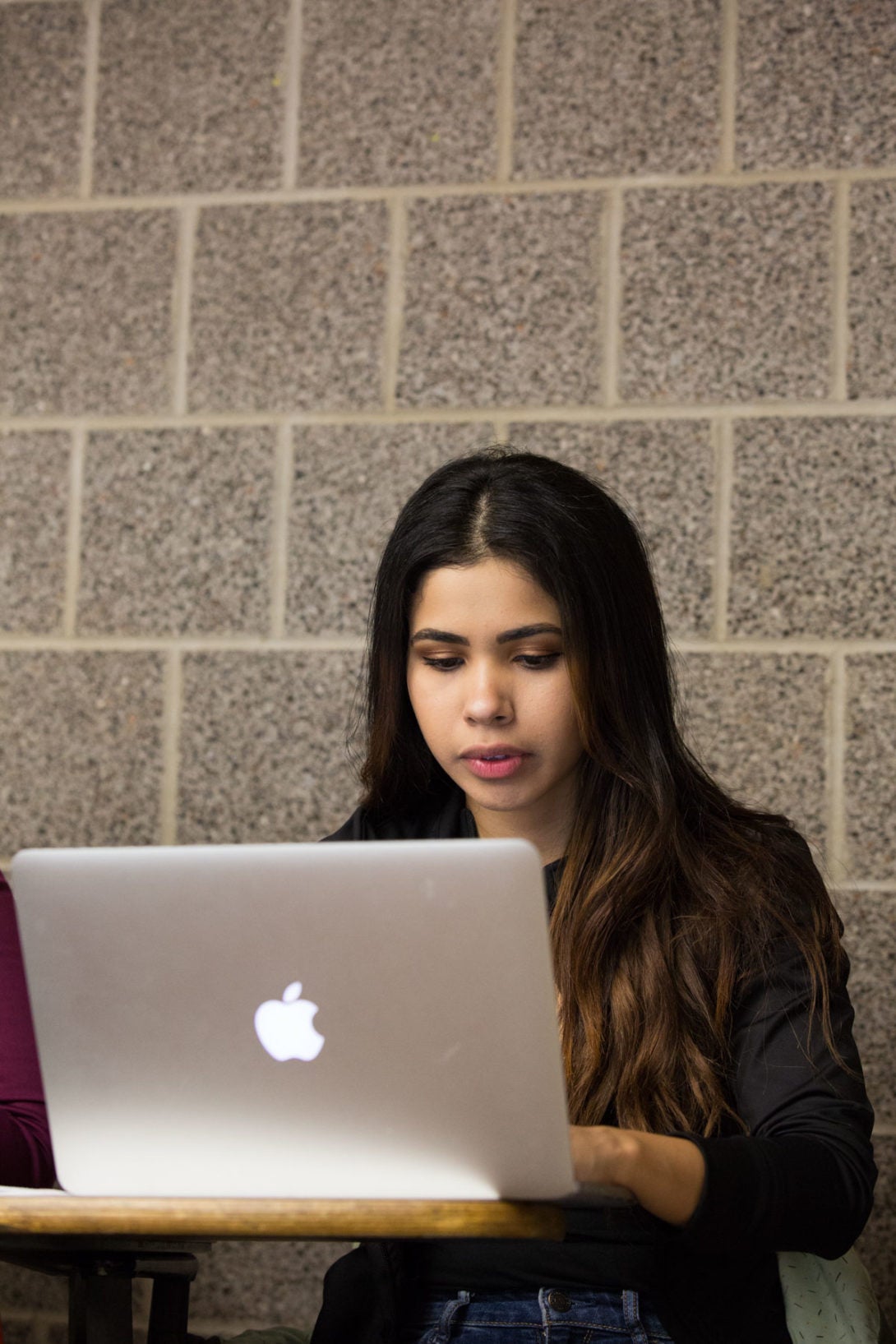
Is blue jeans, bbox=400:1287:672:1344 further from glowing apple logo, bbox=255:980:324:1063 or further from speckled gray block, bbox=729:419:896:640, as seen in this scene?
speckled gray block, bbox=729:419:896:640

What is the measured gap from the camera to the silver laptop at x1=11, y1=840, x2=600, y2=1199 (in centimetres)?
91

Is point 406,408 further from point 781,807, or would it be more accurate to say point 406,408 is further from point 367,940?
point 367,940

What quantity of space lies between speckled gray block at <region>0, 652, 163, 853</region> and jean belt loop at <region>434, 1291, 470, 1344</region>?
1.00 meters

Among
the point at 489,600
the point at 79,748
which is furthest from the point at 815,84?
the point at 79,748

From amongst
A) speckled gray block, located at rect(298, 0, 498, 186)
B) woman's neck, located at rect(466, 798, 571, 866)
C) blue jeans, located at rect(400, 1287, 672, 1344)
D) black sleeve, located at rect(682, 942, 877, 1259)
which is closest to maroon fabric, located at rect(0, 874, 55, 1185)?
blue jeans, located at rect(400, 1287, 672, 1344)

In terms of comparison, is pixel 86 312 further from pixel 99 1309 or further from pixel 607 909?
pixel 99 1309

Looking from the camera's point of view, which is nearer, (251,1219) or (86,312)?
(251,1219)

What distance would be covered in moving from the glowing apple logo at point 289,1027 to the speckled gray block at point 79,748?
48.4 inches

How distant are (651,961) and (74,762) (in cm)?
107

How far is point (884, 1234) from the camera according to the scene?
6.38 ft

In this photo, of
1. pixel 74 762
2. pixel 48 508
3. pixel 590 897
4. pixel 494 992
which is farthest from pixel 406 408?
pixel 494 992

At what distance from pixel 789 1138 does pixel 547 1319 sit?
0.87 ft

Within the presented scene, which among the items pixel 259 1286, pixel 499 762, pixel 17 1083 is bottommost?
pixel 259 1286

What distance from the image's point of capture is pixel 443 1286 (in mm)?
1354
